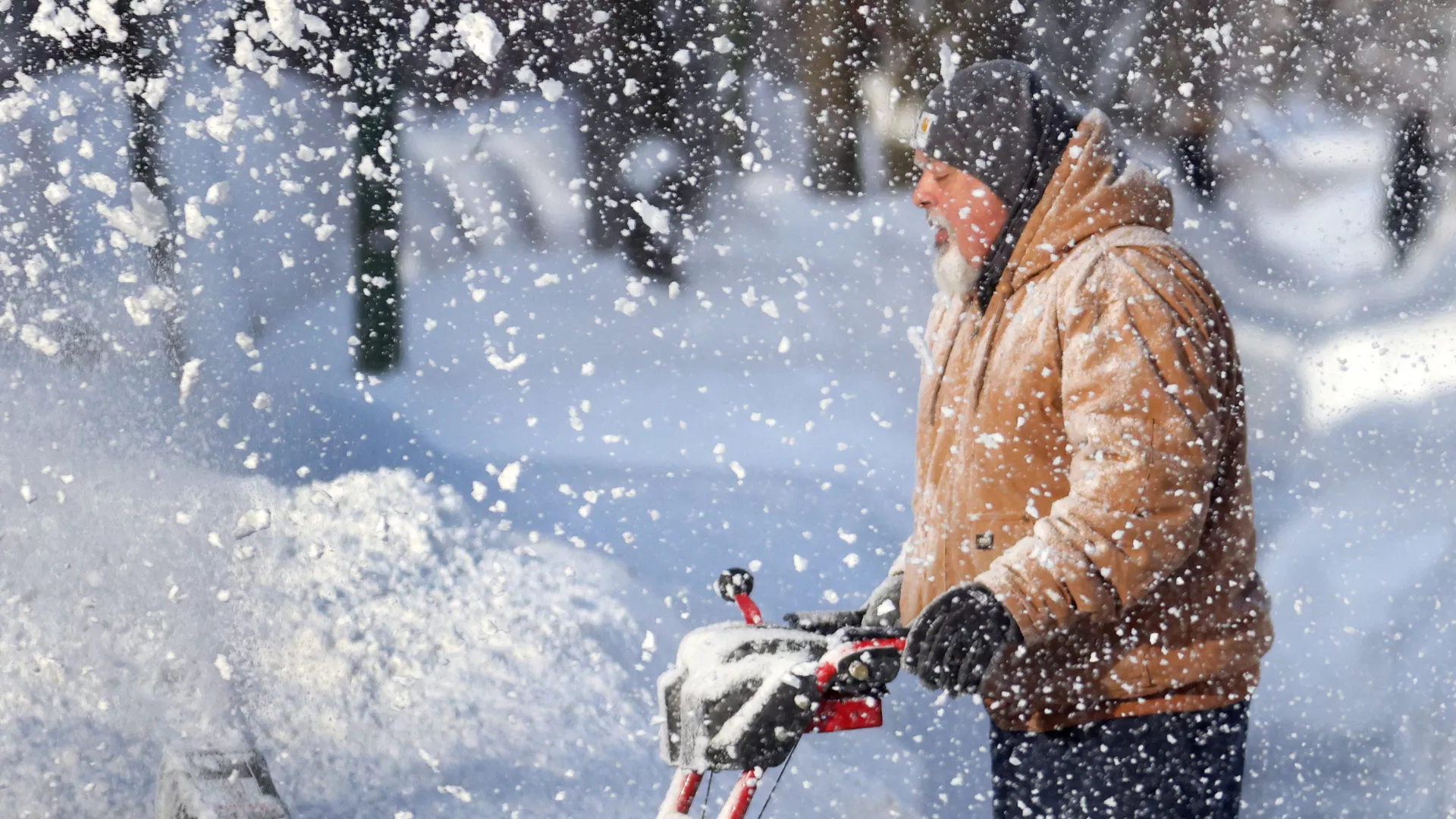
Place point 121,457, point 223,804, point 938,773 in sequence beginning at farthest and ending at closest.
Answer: point 121,457 < point 938,773 < point 223,804

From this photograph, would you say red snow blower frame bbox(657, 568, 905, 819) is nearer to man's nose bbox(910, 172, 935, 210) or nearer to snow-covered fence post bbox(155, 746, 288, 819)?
man's nose bbox(910, 172, 935, 210)

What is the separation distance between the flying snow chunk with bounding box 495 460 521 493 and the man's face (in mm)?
1966

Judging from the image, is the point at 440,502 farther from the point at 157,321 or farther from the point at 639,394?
the point at 157,321

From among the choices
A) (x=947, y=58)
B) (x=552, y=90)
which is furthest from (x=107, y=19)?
(x=947, y=58)

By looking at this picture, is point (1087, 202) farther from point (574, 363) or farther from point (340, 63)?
point (340, 63)

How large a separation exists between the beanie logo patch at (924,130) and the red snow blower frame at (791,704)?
2.83ft

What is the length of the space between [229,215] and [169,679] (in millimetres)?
1605

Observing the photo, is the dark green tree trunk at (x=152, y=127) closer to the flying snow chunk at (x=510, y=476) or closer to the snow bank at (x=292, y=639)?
the snow bank at (x=292, y=639)

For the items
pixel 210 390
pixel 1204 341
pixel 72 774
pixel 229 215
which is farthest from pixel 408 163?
pixel 1204 341

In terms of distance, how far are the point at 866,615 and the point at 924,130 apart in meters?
0.86

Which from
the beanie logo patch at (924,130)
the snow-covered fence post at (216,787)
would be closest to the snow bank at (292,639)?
the snow-covered fence post at (216,787)

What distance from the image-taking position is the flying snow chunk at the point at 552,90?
3.61 m

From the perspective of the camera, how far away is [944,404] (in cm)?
194

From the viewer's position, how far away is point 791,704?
5.10 ft
